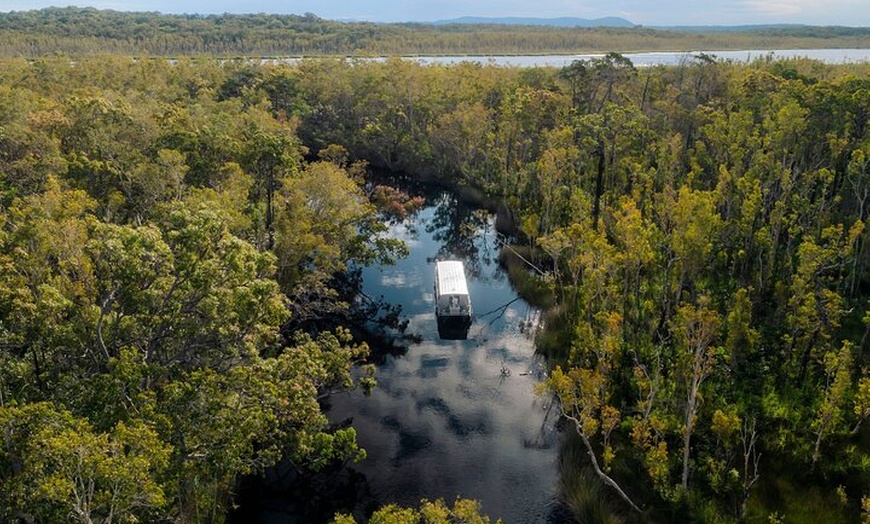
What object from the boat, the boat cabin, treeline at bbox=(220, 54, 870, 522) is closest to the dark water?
the boat

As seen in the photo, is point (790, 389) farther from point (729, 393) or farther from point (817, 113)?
point (817, 113)

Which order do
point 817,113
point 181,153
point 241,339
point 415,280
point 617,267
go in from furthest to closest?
1. point 415,280
2. point 817,113
3. point 181,153
4. point 617,267
5. point 241,339

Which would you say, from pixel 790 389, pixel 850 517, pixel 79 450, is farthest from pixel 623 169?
pixel 79 450

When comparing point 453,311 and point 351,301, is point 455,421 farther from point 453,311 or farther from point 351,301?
point 351,301

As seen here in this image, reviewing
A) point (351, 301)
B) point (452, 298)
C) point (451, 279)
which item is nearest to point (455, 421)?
point (452, 298)

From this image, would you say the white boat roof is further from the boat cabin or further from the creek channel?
the creek channel

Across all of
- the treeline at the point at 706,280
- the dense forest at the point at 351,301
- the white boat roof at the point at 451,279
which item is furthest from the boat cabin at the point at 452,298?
the treeline at the point at 706,280
